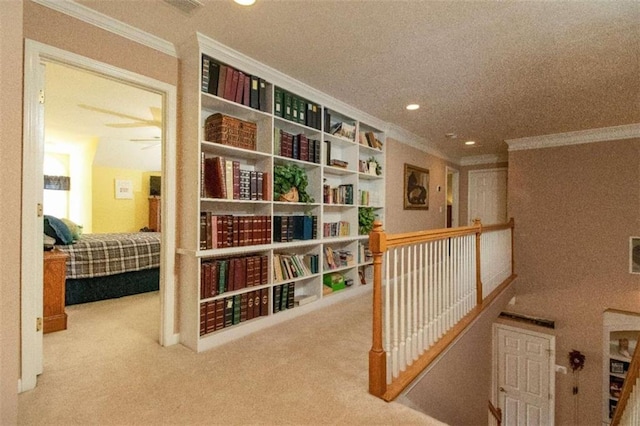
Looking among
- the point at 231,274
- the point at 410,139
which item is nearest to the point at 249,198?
the point at 231,274

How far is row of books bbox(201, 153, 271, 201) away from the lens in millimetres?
2402

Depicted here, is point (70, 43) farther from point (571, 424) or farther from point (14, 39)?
point (571, 424)

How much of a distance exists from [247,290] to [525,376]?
4854mm

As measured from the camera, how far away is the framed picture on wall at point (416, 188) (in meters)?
4.84

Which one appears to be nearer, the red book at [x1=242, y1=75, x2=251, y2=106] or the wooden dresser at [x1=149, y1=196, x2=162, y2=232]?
the red book at [x1=242, y1=75, x2=251, y2=106]

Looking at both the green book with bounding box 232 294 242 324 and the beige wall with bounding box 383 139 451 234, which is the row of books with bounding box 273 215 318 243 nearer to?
the green book with bounding box 232 294 242 324

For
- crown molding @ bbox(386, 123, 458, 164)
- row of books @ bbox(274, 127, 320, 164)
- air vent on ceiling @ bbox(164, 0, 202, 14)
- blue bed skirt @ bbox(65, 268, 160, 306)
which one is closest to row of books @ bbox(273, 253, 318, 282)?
row of books @ bbox(274, 127, 320, 164)

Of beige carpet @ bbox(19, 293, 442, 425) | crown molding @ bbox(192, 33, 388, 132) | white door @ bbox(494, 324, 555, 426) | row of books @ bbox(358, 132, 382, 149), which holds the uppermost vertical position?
crown molding @ bbox(192, 33, 388, 132)

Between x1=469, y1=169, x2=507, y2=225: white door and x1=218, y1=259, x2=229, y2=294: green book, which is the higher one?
x1=469, y1=169, x2=507, y2=225: white door

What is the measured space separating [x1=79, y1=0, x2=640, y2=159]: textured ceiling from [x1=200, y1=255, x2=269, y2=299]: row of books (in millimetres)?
1606

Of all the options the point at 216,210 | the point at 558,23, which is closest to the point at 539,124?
the point at 558,23

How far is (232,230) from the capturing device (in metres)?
2.51

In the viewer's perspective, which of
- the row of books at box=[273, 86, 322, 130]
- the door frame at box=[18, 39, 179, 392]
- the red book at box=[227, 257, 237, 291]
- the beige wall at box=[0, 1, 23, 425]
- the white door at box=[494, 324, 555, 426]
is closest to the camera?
the beige wall at box=[0, 1, 23, 425]

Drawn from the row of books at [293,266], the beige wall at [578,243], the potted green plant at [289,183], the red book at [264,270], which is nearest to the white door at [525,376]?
the beige wall at [578,243]
